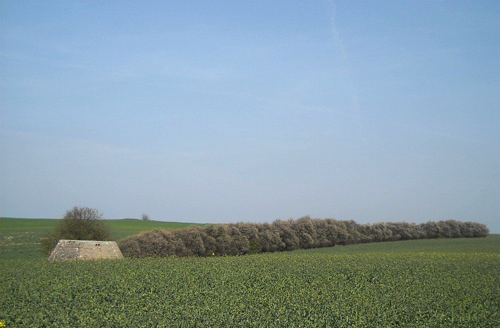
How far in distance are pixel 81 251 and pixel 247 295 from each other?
1033cm

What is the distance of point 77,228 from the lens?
72.2ft

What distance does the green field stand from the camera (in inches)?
334

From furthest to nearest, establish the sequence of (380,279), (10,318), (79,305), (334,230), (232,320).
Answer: (334,230), (380,279), (79,305), (10,318), (232,320)

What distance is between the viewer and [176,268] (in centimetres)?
1334

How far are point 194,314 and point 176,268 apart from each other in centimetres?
493

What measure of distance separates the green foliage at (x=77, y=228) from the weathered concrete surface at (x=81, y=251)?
3.78m

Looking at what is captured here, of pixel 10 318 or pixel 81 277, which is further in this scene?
pixel 81 277

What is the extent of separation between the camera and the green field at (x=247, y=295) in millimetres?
8484

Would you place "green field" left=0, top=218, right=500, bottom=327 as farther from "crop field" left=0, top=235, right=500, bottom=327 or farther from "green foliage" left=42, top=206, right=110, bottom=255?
"green foliage" left=42, top=206, right=110, bottom=255

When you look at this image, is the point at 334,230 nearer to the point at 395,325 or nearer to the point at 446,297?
the point at 446,297

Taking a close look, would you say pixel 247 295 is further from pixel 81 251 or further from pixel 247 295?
pixel 81 251

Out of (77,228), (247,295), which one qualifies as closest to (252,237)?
(77,228)

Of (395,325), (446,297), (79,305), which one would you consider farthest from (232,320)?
(446,297)

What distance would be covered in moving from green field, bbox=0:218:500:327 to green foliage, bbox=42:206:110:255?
735 centimetres
